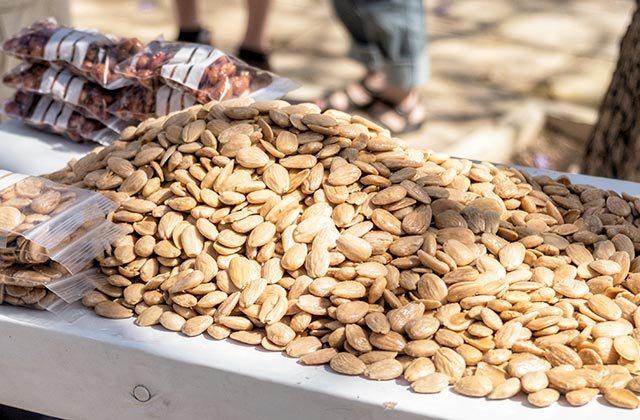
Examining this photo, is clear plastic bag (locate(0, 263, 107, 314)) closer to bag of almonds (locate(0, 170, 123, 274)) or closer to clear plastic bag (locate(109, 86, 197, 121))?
bag of almonds (locate(0, 170, 123, 274))

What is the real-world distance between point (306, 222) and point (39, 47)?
0.92 m

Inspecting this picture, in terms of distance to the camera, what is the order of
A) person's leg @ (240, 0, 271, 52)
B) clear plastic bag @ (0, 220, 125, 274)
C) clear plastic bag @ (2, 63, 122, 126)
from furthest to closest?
person's leg @ (240, 0, 271, 52) → clear plastic bag @ (2, 63, 122, 126) → clear plastic bag @ (0, 220, 125, 274)

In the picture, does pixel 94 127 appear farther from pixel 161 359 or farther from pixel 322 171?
pixel 161 359

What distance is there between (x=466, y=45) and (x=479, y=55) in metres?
0.12

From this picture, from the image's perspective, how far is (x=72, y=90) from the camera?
80.6 inches

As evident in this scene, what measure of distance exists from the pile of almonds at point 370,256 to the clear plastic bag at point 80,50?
364 millimetres

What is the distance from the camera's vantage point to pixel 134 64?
1974 millimetres

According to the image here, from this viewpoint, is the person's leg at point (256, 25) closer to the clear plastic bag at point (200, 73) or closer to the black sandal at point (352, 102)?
the black sandal at point (352, 102)

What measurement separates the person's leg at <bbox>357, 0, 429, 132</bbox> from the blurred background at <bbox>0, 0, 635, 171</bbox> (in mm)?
88

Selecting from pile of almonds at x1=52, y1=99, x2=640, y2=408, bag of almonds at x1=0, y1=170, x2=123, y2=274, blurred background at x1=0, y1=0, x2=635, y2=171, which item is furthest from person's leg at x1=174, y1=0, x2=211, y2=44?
bag of almonds at x1=0, y1=170, x2=123, y2=274

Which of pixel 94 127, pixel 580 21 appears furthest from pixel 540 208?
pixel 580 21

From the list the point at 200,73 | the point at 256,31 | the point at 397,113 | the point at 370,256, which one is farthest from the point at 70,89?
the point at 397,113

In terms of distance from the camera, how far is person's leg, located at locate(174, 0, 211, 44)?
10.8 ft

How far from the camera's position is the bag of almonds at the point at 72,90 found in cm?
202
